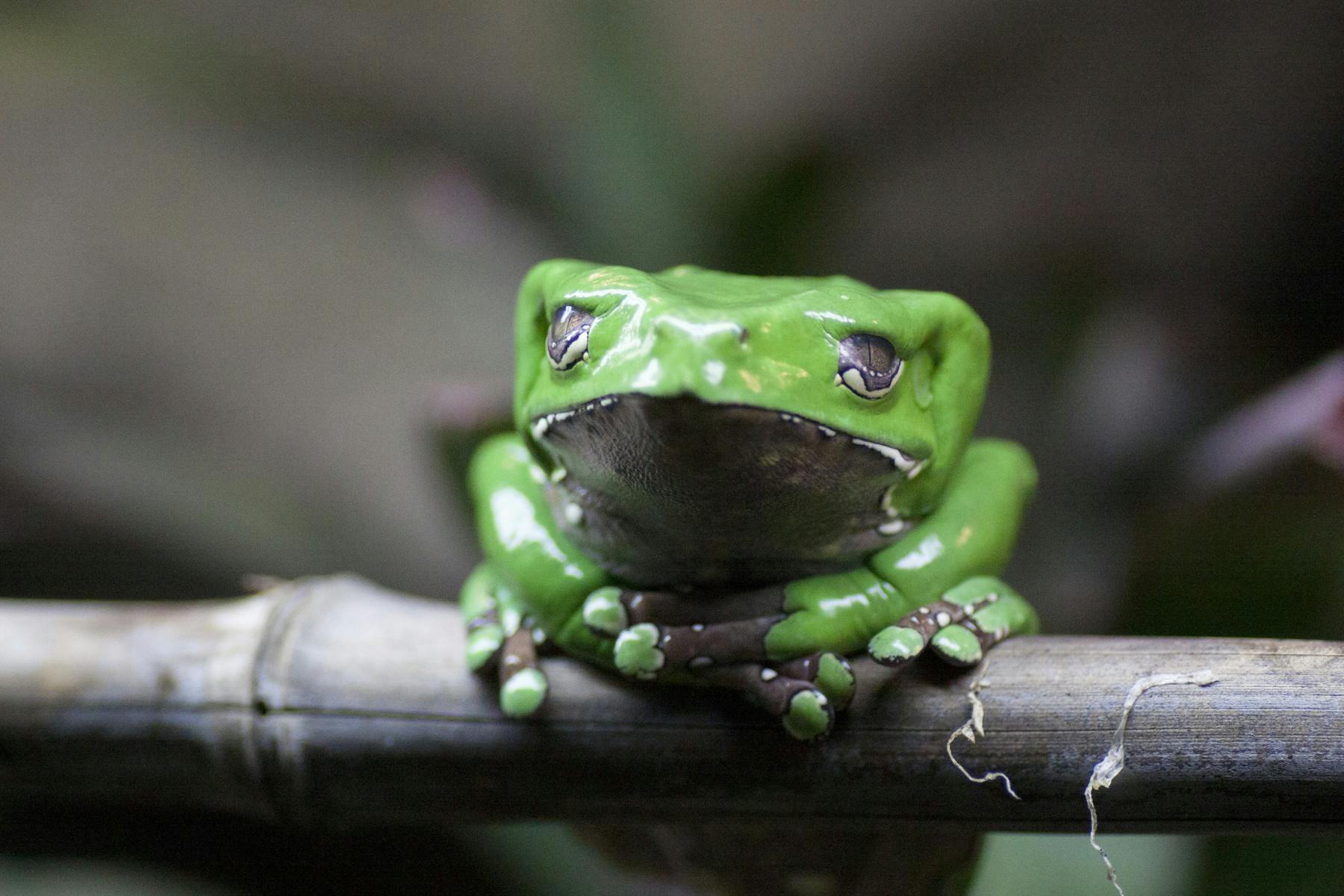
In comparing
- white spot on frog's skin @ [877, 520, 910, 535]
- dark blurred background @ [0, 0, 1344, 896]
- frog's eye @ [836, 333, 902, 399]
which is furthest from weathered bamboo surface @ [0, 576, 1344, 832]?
dark blurred background @ [0, 0, 1344, 896]

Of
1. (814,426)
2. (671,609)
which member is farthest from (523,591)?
(814,426)

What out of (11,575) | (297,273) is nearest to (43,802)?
(11,575)

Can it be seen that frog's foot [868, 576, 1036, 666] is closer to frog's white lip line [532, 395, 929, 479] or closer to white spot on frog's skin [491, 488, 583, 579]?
frog's white lip line [532, 395, 929, 479]

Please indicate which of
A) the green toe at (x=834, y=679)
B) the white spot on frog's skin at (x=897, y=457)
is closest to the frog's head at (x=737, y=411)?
the white spot on frog's skin at (x=897, y=457)

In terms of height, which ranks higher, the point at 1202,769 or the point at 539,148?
the point at 539,148

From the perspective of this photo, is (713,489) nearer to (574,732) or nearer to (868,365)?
(868,365)

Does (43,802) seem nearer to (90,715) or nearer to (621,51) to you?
(90,715)
